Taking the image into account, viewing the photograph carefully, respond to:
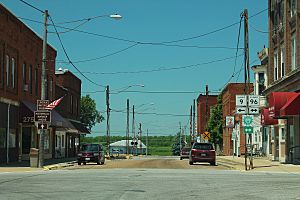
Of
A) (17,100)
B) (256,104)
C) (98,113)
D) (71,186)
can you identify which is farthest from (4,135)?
(98,113)

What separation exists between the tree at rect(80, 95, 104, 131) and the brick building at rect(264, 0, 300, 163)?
70746 millimetres

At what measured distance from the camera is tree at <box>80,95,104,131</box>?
112562 millimetres

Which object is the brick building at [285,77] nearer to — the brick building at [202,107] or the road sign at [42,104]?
the road sign at [42,104]

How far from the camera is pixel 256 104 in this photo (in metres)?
32.6

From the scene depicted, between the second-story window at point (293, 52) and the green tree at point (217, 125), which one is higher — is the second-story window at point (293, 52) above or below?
above

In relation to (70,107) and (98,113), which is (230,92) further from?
(98,113)

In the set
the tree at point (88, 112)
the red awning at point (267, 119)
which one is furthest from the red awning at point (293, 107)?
the tree at point (88, 112)

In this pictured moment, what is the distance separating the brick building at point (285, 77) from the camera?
34.7 metres

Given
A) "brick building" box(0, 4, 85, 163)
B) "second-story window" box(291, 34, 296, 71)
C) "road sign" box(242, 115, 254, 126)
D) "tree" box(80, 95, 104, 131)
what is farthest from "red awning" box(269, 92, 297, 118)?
"tree" box(80, 95, 104, 131)

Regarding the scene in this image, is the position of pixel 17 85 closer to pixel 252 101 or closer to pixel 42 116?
pixel 42 116

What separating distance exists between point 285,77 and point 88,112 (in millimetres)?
78970

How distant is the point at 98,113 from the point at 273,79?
246 ft

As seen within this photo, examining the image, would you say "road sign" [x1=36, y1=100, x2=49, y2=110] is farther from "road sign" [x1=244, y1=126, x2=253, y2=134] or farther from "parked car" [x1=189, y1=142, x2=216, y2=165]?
"parked car" [x1=189, y1=142, x2=216, y2=165]

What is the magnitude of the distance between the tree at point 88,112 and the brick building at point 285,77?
232 ft
